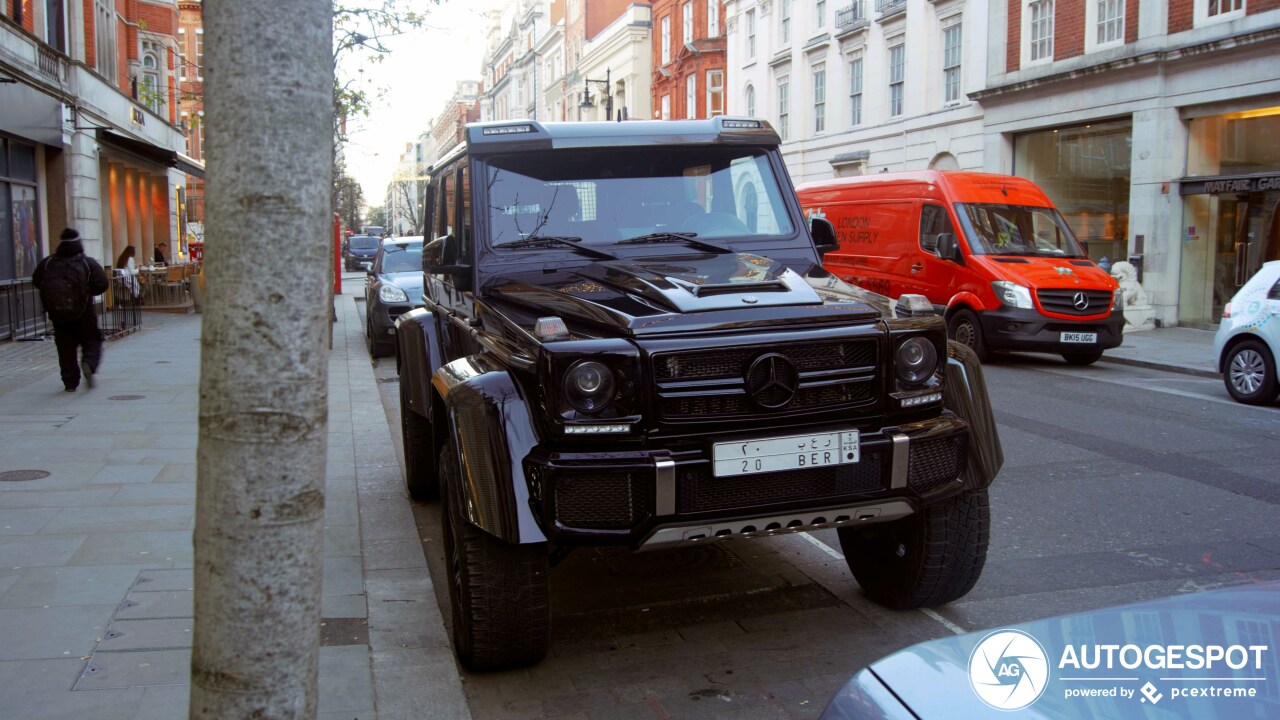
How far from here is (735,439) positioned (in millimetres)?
3729

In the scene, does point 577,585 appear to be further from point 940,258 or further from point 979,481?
point 940,258

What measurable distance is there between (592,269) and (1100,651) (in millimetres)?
3193

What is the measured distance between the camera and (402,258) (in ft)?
56.7

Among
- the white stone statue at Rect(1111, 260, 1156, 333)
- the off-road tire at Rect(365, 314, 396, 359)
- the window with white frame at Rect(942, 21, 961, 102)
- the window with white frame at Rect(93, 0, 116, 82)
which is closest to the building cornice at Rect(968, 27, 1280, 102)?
the window with white frame at Rect(942, 21, 961, 102)

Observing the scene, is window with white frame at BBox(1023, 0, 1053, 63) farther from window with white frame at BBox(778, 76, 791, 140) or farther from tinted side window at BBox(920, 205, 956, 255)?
window with white frame at BBox(778, 76, 791, 140)

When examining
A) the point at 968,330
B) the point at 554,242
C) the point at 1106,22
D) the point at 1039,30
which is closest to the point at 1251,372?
the point at 968,330

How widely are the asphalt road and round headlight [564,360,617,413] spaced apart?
110 cm

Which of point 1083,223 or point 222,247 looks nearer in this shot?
point 222,247

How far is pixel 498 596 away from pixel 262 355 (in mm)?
2052

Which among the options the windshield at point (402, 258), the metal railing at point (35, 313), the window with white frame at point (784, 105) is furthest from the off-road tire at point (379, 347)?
the window with white frame at point (784, 105)

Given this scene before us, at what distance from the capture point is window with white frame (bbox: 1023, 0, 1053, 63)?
22922mm

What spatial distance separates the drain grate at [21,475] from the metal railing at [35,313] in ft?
28.8

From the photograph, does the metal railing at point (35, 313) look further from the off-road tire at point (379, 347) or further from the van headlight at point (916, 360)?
the van headlight at point (916, 360)

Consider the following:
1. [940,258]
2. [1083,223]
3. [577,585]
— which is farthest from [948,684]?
[1083,223]
